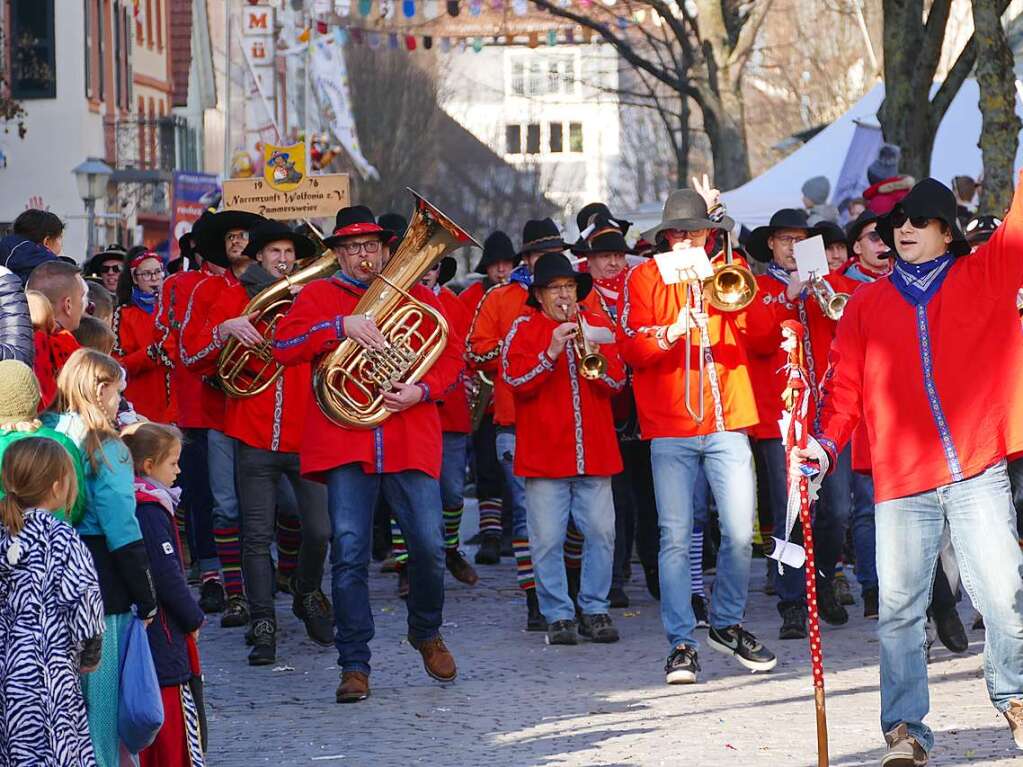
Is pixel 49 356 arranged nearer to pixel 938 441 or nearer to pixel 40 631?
pixel 40 631

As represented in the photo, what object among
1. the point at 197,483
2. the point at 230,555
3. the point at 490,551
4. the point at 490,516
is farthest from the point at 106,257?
the point at 230,555

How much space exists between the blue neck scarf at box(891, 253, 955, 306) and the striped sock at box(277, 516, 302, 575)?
4552 mm

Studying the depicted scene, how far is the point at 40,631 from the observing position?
6.22 metres

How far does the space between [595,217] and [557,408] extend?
2.92m

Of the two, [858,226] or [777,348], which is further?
[858,226]

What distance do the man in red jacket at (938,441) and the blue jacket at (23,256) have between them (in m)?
4.01

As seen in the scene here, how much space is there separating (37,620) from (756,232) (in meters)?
5.45

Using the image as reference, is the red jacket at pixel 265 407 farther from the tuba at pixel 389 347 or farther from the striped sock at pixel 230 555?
the tuba at pixel 389 347

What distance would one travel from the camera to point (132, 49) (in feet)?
139

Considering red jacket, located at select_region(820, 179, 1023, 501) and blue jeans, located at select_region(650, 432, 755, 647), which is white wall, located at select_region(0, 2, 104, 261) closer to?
blue jeans, located at select_region(650, 432, 755, 647)

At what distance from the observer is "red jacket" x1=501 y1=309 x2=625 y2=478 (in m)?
10.2

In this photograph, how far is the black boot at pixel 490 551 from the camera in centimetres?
1399

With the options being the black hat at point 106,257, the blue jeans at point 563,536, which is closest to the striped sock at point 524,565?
the blue jeans at point 563,536

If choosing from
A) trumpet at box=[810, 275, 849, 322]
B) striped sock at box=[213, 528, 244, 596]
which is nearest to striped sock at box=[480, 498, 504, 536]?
striped sock at box=[213, 528, 244, 596]
